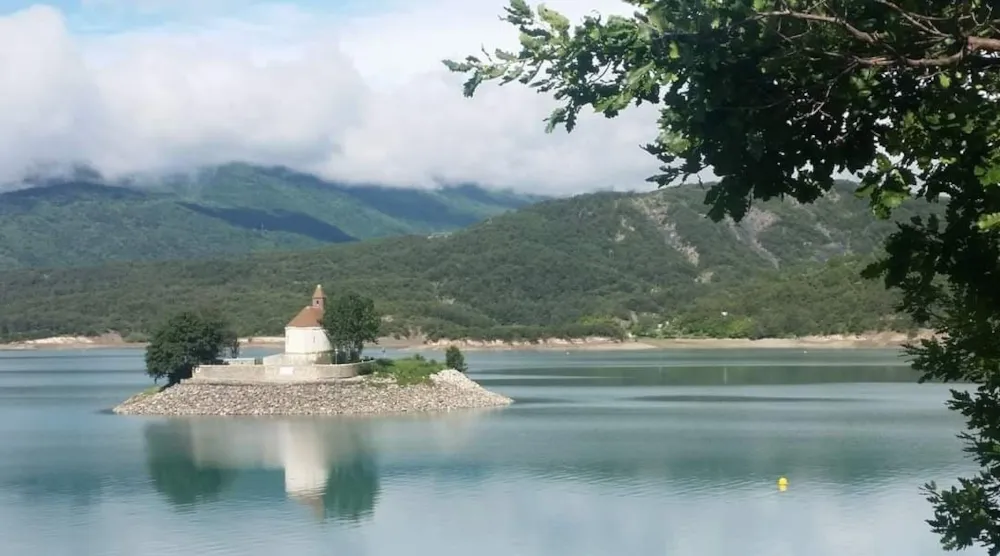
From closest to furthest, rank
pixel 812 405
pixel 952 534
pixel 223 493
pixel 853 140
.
Result: pixel 853 140 < pixel 952 534 < pixel 223 493 < pixel 812 405

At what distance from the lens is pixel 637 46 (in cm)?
750

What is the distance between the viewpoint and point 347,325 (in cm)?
6781

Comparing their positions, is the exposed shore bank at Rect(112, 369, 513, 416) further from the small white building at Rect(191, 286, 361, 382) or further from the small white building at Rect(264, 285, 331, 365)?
the small white building at Rect(264, 285, 331, 365)

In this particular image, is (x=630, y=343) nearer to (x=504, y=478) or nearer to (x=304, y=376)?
(x=304, y=376)

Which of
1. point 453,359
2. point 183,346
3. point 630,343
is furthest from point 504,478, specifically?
point 630,343

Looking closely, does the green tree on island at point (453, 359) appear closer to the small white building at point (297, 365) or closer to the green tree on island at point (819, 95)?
the small white building at point (297, 365)

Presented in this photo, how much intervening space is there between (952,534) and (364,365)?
5767 cm

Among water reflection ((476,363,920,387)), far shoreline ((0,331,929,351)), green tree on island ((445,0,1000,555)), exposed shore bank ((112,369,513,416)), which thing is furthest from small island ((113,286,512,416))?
far shoreline ((0,331,929,351))

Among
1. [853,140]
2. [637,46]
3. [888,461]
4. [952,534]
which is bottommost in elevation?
[888,461]

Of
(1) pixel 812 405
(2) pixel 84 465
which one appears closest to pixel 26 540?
(2) pixel 84 465

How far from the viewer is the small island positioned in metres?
63.8

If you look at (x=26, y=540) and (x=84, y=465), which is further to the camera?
(x=84, y=465)

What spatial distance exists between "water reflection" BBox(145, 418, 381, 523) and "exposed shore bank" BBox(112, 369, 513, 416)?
1903 mm

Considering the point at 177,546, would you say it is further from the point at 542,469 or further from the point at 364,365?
the point at 364,365
